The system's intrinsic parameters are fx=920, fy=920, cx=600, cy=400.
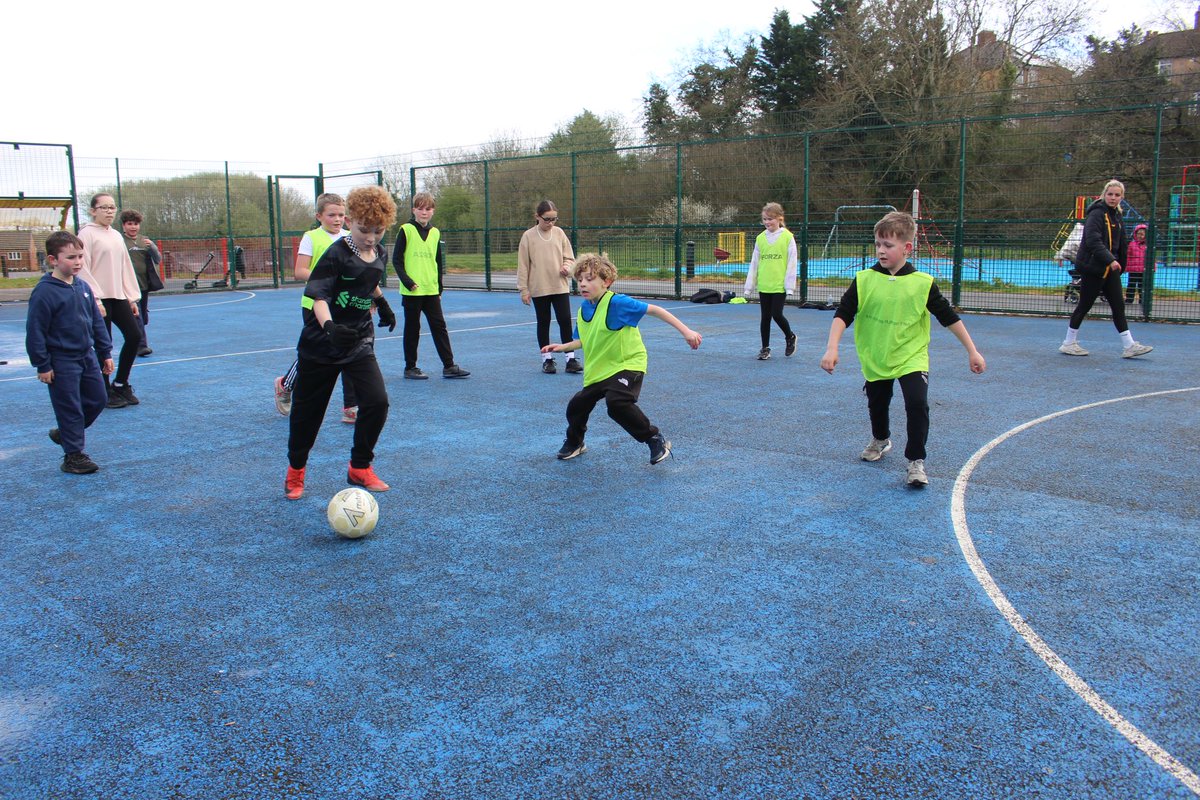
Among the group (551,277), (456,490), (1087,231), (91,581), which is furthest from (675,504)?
(1087,231)

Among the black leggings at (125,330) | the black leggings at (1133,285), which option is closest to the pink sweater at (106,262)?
the black leggings at (125,330)

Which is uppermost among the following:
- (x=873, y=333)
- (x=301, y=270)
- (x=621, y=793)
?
(x=301, y=270)

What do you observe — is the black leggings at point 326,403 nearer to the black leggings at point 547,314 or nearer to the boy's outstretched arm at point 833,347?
the boy's outstretched arm at point 833,347

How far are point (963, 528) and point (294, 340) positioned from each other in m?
10.9

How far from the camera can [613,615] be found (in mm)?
3885

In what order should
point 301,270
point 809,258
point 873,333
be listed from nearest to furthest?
point 873,333
point 301,270
point 809,258

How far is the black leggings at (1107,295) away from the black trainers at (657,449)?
682 centimetres

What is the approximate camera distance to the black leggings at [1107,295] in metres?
10.7

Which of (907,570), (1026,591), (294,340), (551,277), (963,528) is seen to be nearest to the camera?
(1026,591)

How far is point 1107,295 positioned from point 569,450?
25.8 feet

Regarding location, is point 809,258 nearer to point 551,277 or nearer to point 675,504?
point 551,277

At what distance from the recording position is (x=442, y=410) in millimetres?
8289

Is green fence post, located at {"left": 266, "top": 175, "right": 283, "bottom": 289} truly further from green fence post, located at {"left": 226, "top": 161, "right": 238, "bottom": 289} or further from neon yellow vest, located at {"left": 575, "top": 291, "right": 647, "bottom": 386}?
neon yellow vest, located at {"left": 575, "top": 291, "right": 647, "bottom": 386}

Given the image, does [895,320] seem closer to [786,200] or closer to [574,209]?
[786,200]
